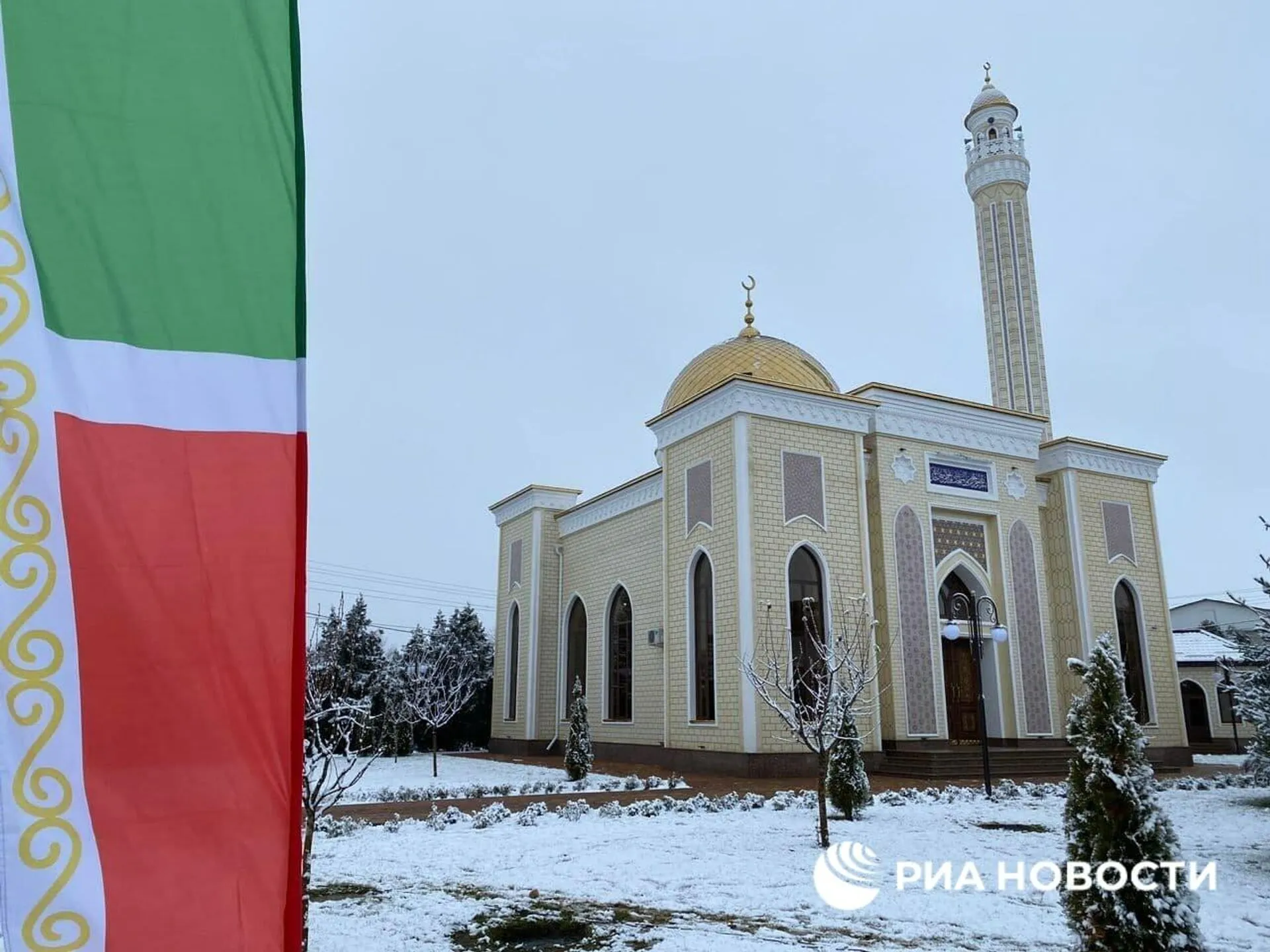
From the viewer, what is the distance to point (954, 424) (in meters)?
15.8

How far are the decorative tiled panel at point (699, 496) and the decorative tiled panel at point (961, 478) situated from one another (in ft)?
12.7

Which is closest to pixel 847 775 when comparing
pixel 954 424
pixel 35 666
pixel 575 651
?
pixel 35 666

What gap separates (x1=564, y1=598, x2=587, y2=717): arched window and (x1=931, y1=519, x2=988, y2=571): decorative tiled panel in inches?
282

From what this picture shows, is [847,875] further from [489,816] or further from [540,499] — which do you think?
[540,499]

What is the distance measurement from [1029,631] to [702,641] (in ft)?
19.0

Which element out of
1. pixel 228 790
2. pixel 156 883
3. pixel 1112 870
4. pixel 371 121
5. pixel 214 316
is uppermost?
pixel 371 121

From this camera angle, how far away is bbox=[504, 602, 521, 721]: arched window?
20594mm

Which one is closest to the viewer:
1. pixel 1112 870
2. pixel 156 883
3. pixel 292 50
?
pixel 156 883

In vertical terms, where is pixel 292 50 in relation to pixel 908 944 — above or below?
above

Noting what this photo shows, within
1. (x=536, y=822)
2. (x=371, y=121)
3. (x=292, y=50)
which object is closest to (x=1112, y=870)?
(x=292, y=50)

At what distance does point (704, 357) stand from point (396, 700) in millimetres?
10907

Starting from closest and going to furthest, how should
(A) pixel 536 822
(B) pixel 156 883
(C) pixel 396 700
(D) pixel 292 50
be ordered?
(B) pixel 156 883
(D) pixel 292 50
(A) pixel 536 822
(C) pixel 396 700

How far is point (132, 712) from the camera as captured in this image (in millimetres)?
1699

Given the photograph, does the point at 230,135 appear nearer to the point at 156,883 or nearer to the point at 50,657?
the point at 50,657
